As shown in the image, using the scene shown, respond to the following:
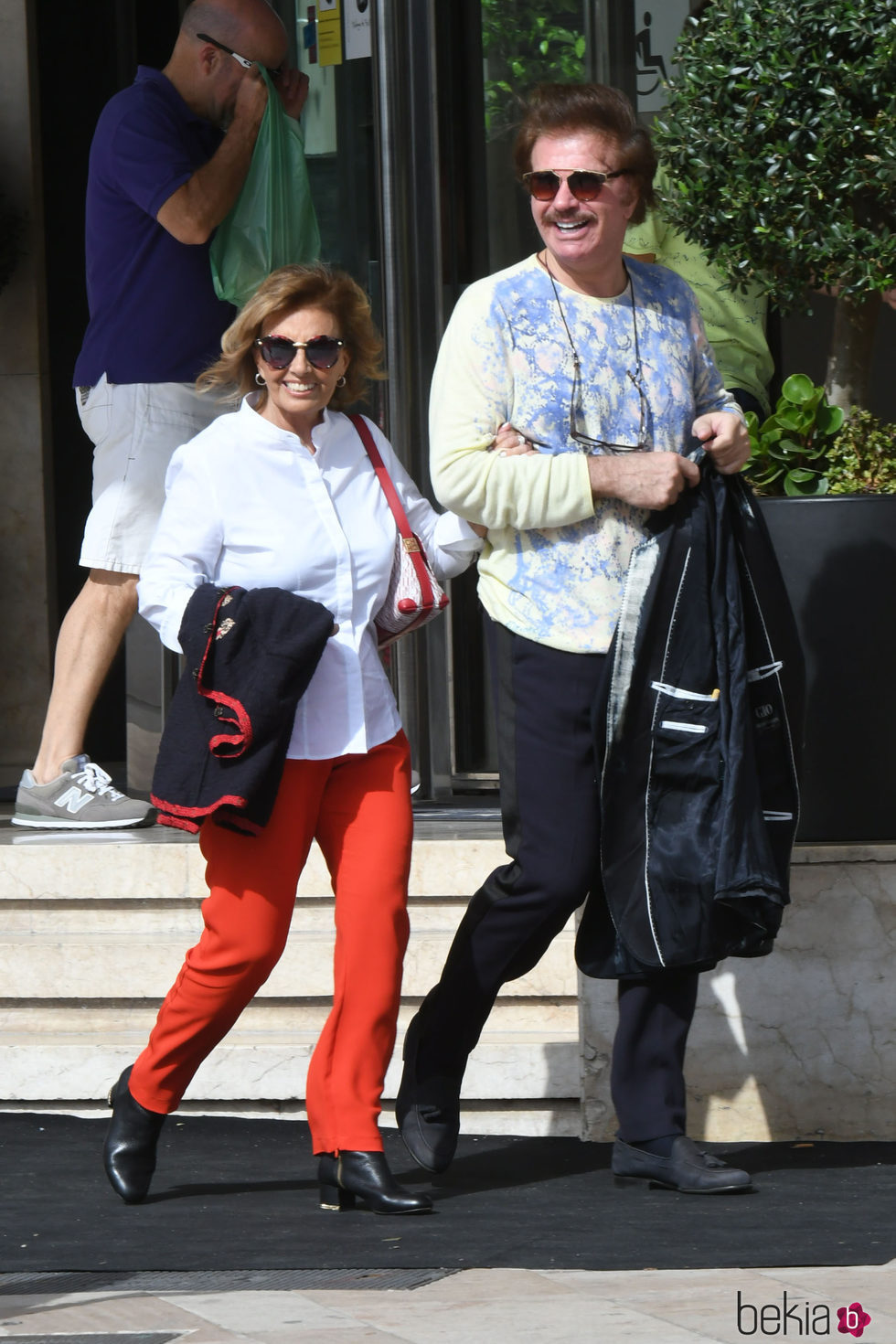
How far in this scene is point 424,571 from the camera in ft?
12.8

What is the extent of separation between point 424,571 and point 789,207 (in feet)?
3.73

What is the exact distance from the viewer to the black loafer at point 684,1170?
382 cm

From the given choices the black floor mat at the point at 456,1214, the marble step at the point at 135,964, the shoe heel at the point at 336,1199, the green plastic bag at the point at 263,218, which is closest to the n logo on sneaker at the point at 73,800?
the marble step at the point at 135,964

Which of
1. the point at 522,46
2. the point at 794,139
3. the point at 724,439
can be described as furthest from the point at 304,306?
the point at 522,46

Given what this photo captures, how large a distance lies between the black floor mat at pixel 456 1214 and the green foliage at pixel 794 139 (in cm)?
188

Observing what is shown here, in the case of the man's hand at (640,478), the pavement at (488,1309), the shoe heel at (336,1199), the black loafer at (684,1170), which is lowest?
the shoe heel at (336,1199)

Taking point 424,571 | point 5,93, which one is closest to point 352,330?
point 424,571

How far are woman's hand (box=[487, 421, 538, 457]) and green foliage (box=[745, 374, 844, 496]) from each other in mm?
869

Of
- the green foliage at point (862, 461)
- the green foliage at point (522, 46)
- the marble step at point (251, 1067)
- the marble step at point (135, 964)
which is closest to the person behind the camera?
the green foliage at point (862, 461)

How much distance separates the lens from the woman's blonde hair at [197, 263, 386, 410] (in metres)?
3.83

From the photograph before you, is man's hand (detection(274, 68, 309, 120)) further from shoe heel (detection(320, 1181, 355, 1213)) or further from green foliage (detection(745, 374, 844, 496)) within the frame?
shoe heel (detection(320, 1181, 355, 1213))

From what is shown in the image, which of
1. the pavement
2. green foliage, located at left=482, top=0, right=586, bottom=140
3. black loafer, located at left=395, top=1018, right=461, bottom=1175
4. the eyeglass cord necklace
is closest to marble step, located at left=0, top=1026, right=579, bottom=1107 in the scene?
black loafer, located at left=395, top=1018, right=461, bottom=1175

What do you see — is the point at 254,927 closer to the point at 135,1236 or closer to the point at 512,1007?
the point at 135,1236

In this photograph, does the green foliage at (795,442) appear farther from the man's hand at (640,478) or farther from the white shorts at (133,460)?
the white shorts at (133,460)
